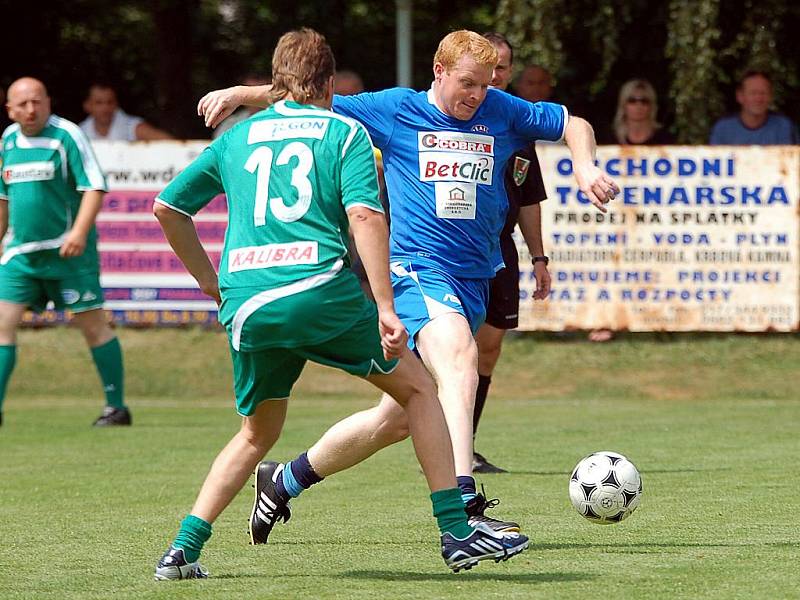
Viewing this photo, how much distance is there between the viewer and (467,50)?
6.37 m

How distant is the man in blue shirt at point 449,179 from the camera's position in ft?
21.0

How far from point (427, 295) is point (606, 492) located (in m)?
1.06

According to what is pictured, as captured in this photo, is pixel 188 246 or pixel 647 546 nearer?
pixel 188 246

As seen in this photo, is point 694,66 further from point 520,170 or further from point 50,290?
point 520,170

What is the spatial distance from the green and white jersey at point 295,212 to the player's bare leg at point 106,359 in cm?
632

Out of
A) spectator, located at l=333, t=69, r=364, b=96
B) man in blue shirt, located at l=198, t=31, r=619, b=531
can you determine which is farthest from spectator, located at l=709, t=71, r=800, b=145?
man in blue shirt, located at l=198, t=31, r=619, b=531

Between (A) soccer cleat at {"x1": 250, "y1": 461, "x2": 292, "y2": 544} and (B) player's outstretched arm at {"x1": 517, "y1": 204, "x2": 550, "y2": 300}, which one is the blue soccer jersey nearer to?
(A) soccer cleat at {"x1": 250, "y1": 461, "x2": 292, "y2": 544}

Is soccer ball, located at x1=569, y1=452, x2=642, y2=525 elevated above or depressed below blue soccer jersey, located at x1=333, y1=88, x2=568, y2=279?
below

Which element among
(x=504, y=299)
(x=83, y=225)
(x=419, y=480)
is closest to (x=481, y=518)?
(x=419, y=480)

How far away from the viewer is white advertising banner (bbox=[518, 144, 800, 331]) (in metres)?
14.0

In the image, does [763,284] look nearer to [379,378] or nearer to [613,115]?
[613,115]

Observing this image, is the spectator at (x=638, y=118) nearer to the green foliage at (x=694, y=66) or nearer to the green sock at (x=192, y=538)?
the green foliage at (x=694, y=66)

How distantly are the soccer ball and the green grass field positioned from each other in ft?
0.34

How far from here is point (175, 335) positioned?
1519 cm
